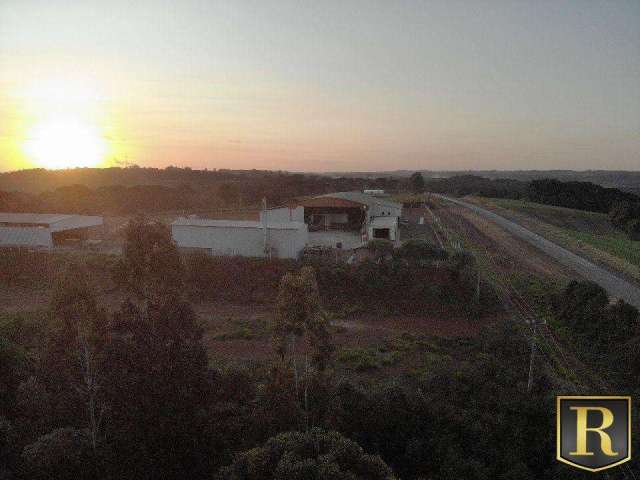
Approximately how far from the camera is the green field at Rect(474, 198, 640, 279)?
2067cm

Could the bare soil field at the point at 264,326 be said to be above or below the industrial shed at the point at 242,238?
below

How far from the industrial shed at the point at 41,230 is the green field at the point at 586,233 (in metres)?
25.3

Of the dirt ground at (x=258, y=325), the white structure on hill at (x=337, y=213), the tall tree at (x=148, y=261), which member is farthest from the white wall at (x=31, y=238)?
the tall tree at (x=148, y=261)

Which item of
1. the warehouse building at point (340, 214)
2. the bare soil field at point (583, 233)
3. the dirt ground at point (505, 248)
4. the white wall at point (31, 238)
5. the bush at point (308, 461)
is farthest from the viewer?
the warehouse building at point (340, 214)

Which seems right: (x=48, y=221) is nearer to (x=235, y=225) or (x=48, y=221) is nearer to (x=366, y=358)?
(x=235, y=225)

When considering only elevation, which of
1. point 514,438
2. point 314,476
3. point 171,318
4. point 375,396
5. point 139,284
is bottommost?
point 514,438

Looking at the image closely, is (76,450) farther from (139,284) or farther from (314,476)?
(314,476)

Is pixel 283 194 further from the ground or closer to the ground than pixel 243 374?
further from the ground

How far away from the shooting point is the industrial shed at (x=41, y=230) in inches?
871

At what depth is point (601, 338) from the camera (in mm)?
11977

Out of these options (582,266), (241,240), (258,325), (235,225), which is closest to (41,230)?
(235,225)

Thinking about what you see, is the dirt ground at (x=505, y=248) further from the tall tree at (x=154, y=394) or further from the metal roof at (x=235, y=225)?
the tall tree at (x=154, y=394)

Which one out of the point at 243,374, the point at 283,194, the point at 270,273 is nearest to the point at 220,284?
the point at 270,273

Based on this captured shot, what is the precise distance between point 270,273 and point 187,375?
38.8 ft
